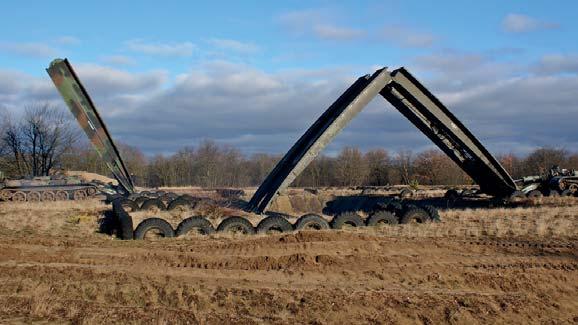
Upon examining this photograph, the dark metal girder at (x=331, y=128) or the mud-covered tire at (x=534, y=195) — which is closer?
the dark metal girder at (x=331, y=128)

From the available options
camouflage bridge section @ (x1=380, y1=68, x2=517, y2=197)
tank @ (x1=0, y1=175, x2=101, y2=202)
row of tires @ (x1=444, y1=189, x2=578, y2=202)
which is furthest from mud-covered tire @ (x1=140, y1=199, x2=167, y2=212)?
tank @ (x1=0, y1=175, x2=101, y2=202)

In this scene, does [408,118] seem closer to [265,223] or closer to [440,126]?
[440,126]

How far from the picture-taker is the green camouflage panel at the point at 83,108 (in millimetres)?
24469

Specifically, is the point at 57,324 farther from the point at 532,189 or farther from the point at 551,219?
the point at 532,189

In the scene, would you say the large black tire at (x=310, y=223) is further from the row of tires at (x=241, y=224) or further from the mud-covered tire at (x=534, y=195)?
the mud-covered tire at (x=534, y=195)

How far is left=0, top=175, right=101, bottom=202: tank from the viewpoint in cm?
3105

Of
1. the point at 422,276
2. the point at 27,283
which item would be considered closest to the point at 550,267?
the point at 422,276

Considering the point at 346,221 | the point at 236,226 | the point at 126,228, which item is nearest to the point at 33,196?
the point at 126,228

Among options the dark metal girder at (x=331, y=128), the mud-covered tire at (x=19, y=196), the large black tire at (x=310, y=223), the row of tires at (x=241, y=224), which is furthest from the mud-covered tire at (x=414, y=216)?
the mud-covered tire at (x=19, y=196)

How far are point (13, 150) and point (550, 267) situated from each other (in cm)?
5175

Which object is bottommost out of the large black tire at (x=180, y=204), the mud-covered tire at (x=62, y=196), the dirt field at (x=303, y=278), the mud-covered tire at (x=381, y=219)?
the dirt field at (x=303, y=278)

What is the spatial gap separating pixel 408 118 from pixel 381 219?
5.41m

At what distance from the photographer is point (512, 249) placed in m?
11.1

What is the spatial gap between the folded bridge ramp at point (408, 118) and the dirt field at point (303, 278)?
13.2ft
